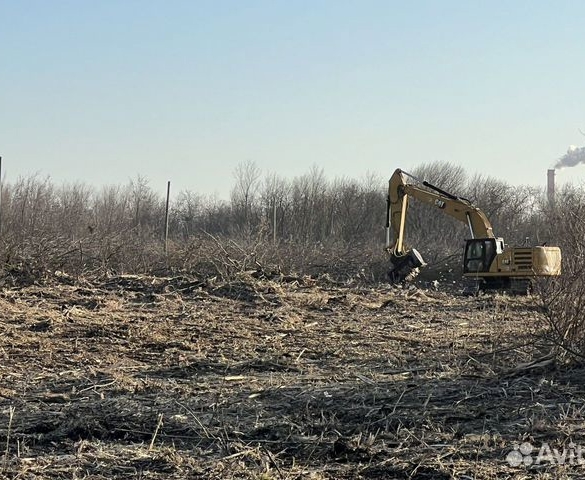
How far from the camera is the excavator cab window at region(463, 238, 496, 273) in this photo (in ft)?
67.9

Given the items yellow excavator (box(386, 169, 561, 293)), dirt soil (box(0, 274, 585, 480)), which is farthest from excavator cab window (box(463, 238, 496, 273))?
dirt soil (box(0, 274, 585, 480))

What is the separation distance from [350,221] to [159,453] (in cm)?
3841

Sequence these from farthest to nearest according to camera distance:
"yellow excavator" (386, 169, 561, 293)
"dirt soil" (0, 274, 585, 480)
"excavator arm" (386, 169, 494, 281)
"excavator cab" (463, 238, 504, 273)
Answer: "excavator arm" (386, 169, 494, 281), "excavator cab" (463, 238, 504, 273), "yellow excavator" (386, 169, 561, 293), "dirt soil" (0, 274, 585, 480)

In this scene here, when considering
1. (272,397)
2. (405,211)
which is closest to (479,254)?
(405,211)

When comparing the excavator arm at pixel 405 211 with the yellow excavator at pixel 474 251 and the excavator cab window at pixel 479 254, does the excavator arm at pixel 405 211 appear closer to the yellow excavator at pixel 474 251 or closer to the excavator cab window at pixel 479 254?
the yellow excavator at pixel 474 251

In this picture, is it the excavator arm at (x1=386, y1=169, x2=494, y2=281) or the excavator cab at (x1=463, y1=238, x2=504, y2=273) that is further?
the excavator arm at (x1=386, y1=169, x2=494, y2=281)

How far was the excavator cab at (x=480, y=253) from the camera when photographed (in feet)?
67.8

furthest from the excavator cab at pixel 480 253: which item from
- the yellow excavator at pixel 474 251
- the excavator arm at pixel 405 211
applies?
the excavator arm at pixel 405 211

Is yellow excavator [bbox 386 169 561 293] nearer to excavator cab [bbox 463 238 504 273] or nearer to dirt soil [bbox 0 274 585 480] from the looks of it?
excavator cab [bbox 463 238 504 273]

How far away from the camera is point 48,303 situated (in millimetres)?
14133

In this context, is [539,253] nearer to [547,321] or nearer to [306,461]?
[547,321]

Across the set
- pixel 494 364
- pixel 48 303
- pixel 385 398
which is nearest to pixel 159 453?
pixel 385 398

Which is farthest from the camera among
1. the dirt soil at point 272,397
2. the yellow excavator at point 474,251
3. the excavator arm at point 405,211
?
the excavator arm at point 405,211

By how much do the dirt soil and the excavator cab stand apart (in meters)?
7.56
